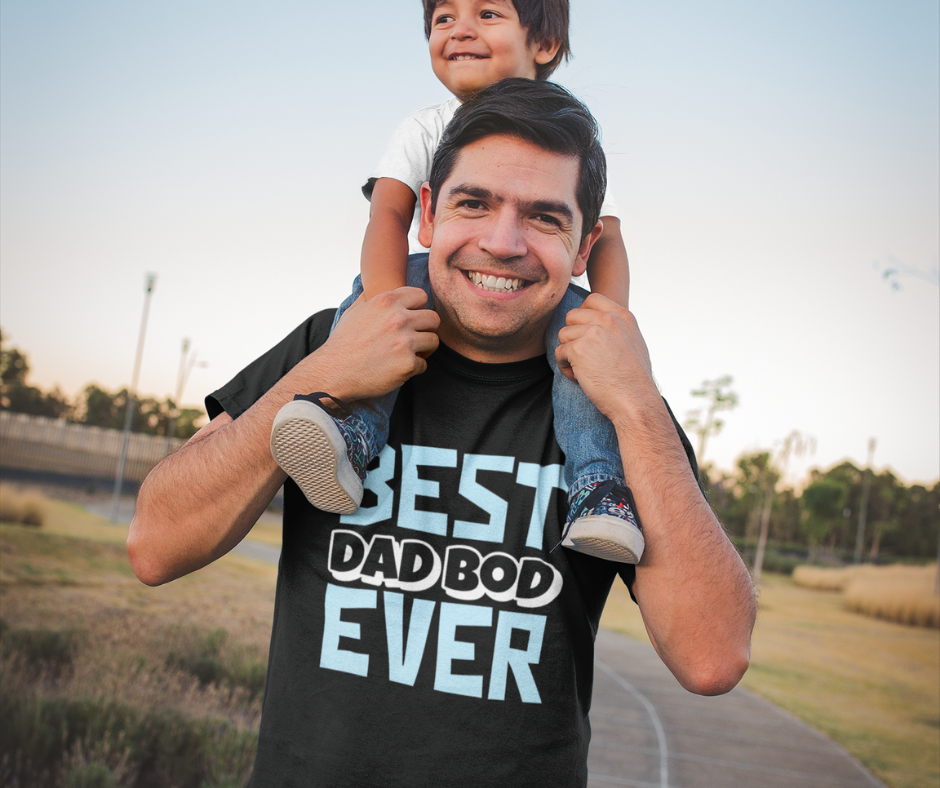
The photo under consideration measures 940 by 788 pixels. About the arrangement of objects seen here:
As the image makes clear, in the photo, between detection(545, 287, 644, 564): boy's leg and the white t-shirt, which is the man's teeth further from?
the white t-shirt

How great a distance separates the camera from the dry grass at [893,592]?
28.5 feet

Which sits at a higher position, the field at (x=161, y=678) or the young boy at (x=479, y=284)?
the young boy at (x=479, y=284)

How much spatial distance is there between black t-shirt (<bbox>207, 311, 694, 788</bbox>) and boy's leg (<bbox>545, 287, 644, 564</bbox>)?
0.05m

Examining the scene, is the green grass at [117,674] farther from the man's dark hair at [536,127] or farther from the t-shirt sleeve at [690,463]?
the man's dark hair at [536,127]

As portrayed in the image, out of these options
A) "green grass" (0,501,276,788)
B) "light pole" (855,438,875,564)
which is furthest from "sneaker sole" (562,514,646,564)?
"light pole" (855,438,875,564)

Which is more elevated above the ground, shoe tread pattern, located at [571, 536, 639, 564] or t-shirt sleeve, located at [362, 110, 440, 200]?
t-shirt sleeve, located at [362, 110, 440, 200]

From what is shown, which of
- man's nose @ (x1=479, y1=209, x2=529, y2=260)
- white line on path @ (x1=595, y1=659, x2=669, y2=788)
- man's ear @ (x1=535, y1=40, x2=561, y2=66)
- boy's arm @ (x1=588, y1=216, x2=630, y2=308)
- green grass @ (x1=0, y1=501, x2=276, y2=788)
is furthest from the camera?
white line on path @ (x1=595, y1=659, x2=669, y2=788)

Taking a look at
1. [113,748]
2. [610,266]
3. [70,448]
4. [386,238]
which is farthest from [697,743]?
[70,448]

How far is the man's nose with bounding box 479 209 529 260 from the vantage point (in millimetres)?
1233

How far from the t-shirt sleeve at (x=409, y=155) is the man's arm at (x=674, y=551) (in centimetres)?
76

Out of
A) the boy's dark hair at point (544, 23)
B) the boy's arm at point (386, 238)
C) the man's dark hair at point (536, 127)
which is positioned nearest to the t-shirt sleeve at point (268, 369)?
the boy's arm at point (386, 238)

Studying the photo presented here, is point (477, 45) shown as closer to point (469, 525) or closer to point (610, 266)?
point (610, 266)

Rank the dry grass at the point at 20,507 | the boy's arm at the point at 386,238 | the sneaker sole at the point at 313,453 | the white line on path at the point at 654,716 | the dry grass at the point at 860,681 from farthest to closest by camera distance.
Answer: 1. the dry grass at the point at 20,507
2. the dry grass at the point at 860,681
3. the white line on path at the point at 654,716
4. the boy's arm at the point at 386,238
5. the sneaker sole at the point at 313,453

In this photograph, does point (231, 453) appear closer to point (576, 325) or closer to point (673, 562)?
point (576, 325)
